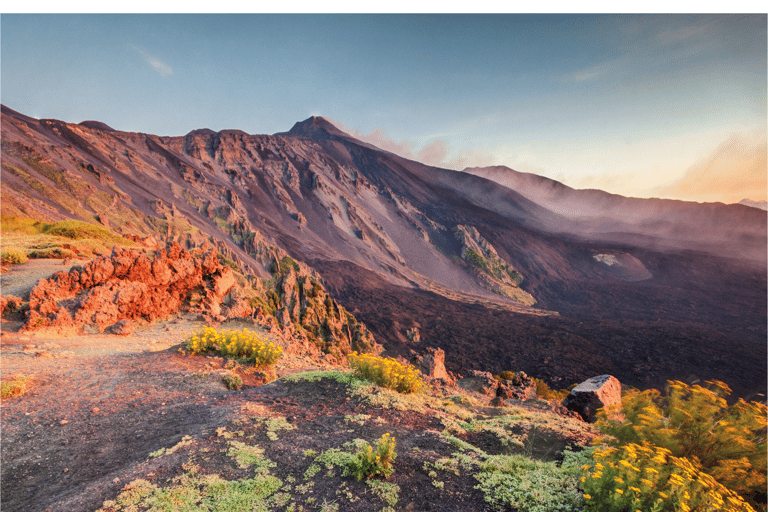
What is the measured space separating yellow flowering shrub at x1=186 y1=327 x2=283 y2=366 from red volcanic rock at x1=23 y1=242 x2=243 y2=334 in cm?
347

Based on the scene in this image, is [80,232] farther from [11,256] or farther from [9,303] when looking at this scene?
[9,303]

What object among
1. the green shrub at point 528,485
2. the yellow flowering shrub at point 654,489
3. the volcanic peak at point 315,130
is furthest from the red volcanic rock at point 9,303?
the volcanic peak at point 315,130

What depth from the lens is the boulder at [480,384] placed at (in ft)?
58.3

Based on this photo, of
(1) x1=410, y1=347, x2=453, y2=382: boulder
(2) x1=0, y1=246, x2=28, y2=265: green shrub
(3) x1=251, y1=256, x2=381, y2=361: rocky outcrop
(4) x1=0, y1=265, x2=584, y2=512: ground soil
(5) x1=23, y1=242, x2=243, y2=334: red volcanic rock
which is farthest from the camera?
(3) x1=251, y1=256, x2=381, y2=361: rocky outcrop

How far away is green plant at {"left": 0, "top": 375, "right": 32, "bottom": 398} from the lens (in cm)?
586

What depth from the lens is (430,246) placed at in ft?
350

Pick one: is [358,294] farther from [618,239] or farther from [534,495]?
[618,239]

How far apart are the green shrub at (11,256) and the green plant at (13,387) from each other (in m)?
10.4

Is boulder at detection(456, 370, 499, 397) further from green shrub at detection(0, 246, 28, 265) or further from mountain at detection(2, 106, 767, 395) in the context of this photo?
mountain at detection(2, 106, 767, 395)

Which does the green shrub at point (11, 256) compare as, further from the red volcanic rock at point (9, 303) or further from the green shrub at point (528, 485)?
the green shrub at point (528, 485)

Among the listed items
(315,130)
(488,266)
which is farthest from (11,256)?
(315,130)

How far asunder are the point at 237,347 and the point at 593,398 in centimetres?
1104

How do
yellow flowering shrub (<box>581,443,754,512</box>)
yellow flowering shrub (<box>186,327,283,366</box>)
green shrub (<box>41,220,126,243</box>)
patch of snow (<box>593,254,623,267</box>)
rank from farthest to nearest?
patch of snow (<box>593,254,623,267</box>) < green shrub (<box>41,220,126,243</box>) < yellow flowering shrub (<box>186,327,283,366</box>) < yellow flowering shrub (<box>581,443,754,512</box>)

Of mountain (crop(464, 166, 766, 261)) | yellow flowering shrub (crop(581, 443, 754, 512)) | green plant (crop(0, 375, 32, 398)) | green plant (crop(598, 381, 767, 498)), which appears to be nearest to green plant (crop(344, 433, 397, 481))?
yellow flowering shrub (crop(581, 443, 754, 512))
